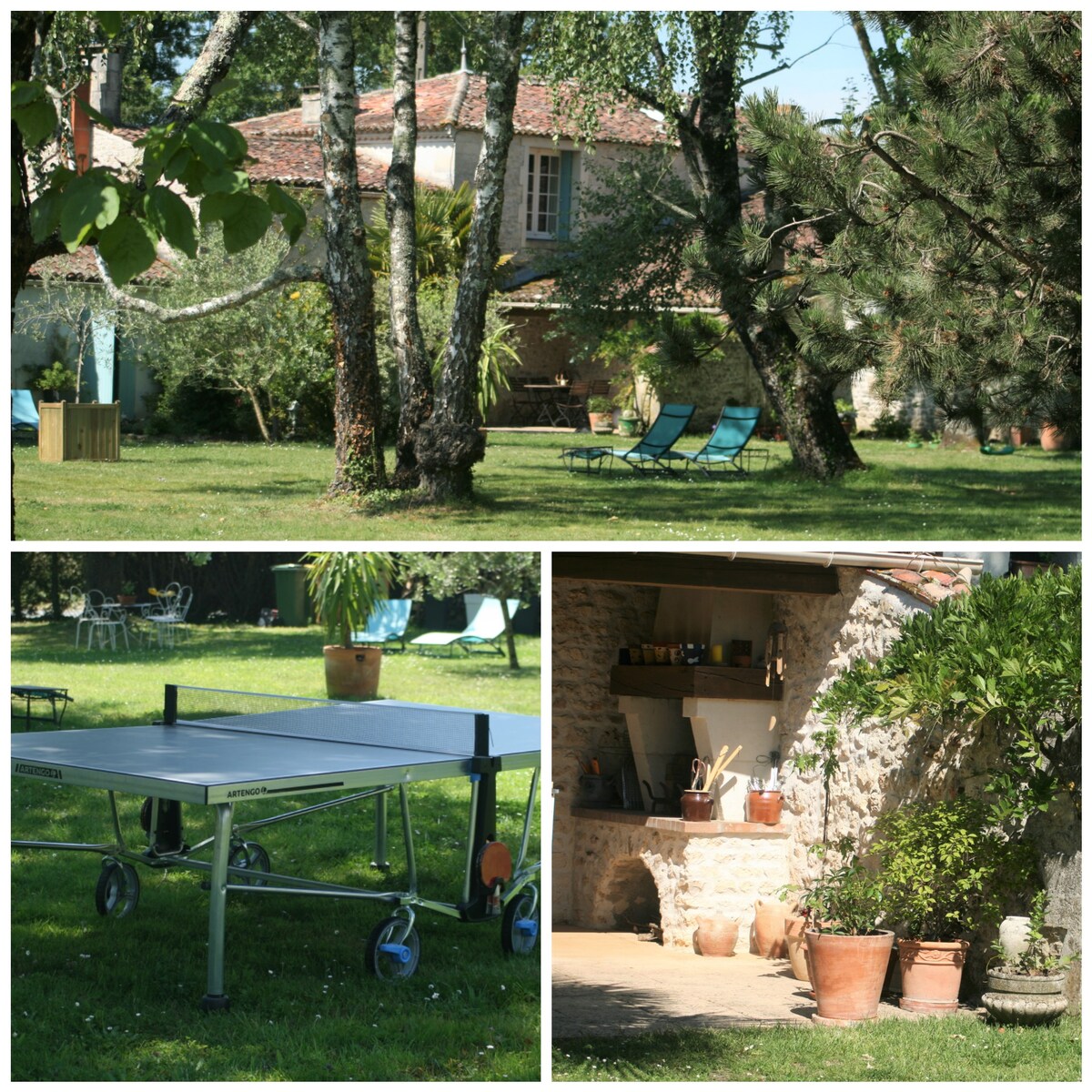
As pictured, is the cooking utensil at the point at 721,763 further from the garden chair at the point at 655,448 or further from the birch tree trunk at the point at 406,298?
the garden chair at the point at 655,448

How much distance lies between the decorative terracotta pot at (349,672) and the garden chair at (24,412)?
9698 mm

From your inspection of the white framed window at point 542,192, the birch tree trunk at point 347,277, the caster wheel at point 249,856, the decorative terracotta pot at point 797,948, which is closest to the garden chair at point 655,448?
the birch tree trunk at point 347,277

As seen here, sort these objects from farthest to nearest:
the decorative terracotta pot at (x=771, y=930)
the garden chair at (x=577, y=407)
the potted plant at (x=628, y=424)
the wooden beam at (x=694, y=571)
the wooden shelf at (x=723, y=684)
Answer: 1. the garden chair at (x=577, y=407)
2. the potted plant at (x=628, y=424)
3. the wooden shelf at (x=723, y=684)
4. the decorative terracotta pot at (x=771, y=930)
5. the wooden beam at (x=694, y=571)

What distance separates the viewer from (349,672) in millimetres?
11062

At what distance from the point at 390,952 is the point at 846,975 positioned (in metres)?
2.71

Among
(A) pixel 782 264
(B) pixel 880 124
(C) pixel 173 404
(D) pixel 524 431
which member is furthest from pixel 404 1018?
(A) pixel 782 264

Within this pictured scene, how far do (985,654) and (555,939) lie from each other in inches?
180

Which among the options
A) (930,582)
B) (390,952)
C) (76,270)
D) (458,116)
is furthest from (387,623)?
(458,116)

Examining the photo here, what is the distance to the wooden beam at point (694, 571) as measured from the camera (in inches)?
295

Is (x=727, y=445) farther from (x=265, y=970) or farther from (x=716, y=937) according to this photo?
(x=265, y=970)

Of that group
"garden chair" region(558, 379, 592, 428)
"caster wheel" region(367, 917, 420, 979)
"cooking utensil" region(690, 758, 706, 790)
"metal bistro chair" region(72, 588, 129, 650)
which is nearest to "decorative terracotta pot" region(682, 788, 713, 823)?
"cooking utensil" region(690, 758, 706, 790)

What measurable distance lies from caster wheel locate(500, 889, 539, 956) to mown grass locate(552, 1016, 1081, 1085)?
0.53 m

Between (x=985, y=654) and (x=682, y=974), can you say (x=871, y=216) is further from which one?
(x=682, y=974)

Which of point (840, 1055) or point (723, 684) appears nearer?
point (840, 1055)
